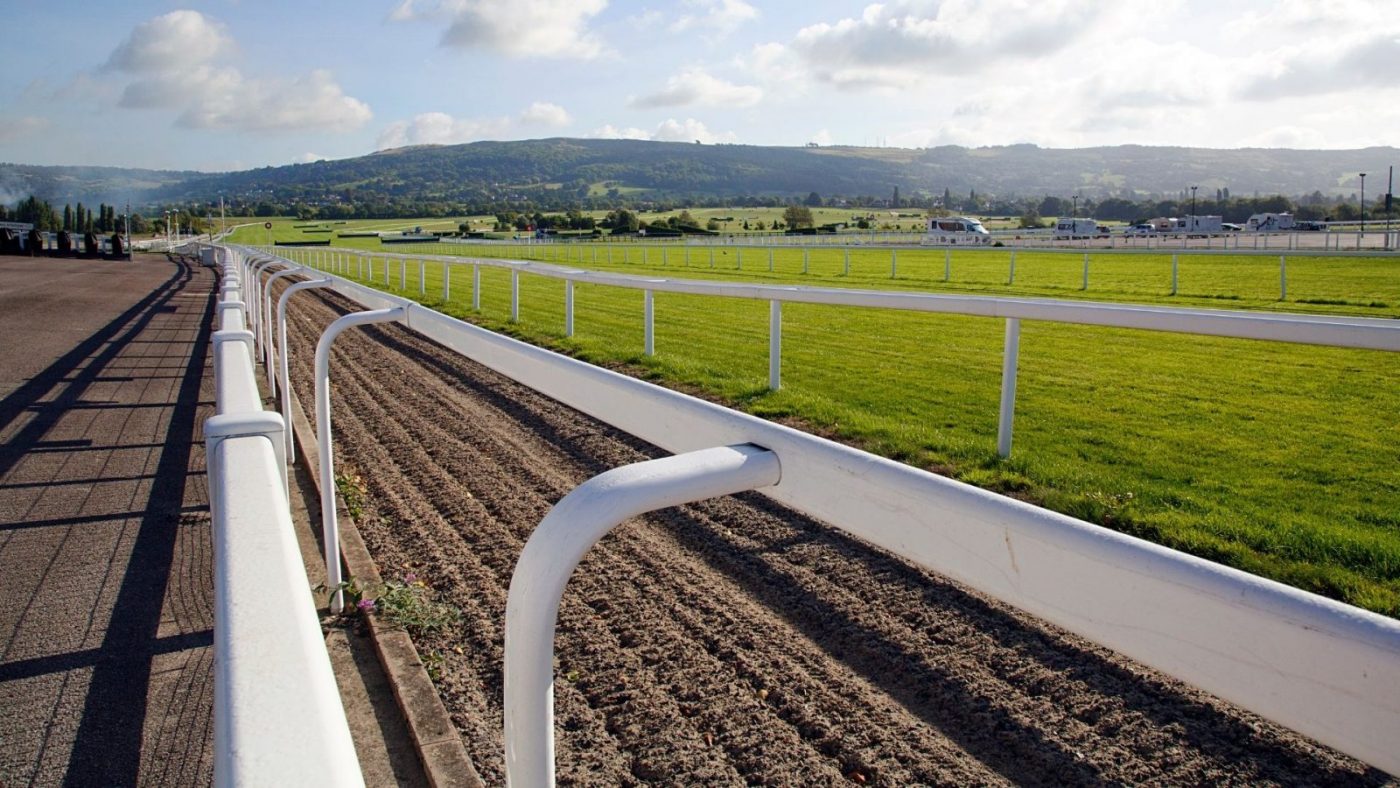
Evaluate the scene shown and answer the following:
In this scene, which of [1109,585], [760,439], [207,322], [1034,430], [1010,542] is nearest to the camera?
[1109,585]

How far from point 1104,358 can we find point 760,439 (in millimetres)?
10749

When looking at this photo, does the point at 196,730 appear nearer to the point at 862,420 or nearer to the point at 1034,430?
the point at 862,420

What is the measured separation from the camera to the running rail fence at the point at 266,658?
92cm

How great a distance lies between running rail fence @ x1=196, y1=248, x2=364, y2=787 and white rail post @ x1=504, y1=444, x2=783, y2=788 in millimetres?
262

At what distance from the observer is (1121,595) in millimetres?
1087

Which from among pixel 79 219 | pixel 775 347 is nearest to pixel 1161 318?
pixel 775 347

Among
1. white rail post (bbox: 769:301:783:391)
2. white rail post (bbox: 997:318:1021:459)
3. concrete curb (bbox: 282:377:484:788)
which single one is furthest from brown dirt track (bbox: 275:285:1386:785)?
white rail post (bbox: 769:301:783:391)

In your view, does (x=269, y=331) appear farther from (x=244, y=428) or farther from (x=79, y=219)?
(x=79, y=219)

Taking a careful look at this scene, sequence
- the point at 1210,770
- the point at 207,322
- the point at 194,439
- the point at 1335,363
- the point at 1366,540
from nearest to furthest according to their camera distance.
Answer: the point at 1210,770 < the point at 1366,540 < the point at 194,439 < the point at 1335,363 < the point at 207,322

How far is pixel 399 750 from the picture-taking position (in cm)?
331

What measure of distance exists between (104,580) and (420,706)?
2.35 m

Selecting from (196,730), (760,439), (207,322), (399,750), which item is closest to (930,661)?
(399,750)

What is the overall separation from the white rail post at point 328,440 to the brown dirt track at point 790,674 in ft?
1.22

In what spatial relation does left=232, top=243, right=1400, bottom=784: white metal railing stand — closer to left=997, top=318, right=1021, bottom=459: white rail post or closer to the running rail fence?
the running rail fence
